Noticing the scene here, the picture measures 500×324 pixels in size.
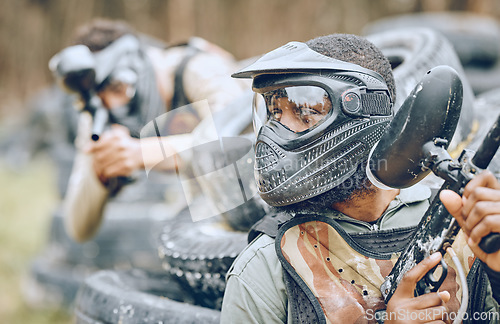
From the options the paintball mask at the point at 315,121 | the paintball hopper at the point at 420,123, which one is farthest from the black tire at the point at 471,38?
the paintball hopper at the point at 420,123

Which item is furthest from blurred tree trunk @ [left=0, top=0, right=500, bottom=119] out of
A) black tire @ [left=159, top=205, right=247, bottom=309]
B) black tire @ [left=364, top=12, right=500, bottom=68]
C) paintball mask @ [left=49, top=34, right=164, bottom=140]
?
black tire @ [left=159, top=205, right=247, bottom=309]

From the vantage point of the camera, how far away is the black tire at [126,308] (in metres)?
1.73

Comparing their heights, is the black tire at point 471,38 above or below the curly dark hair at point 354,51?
below

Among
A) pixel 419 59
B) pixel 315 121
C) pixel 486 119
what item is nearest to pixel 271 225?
pixel 315 121

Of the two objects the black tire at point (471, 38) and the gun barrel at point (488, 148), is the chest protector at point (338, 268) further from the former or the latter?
the black tire at point (471, 38)

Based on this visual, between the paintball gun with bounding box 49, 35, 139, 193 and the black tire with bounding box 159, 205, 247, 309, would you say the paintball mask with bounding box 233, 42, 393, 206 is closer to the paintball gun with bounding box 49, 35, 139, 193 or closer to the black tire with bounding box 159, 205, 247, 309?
the black tire with bounding box 159, 205, 247, 309

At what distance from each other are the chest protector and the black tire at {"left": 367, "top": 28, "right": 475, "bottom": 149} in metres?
0.65

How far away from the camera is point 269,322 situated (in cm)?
126

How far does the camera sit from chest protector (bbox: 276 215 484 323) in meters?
1.27

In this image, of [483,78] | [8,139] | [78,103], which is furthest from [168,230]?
[8,139]

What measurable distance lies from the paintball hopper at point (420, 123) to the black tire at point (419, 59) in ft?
2.31

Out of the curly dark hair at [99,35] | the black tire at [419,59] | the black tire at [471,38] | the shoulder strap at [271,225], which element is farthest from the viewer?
the black tire at [471,38]

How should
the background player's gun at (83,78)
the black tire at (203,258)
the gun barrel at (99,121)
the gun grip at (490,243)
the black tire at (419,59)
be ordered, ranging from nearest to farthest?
the gun grip at (490,243) < the black tire at (203,258) < the black tire at (419,59) < the gun barrel at (99,121) < the background player's gun at (83,78)

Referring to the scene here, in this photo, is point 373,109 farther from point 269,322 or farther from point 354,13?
point 354,13
